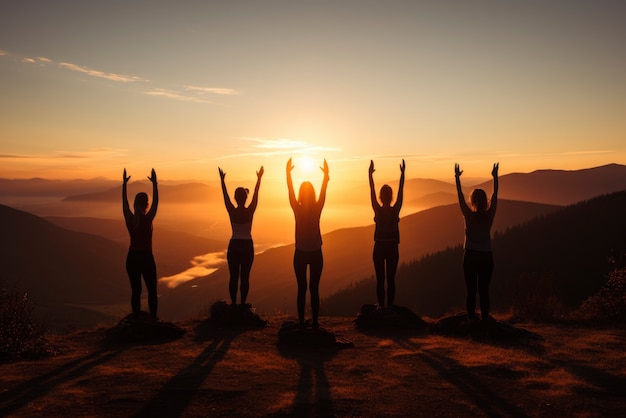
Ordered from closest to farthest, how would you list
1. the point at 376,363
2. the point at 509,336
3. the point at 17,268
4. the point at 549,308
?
the point at 376,363
the point at 509,336
the point at 549,308
the point at 17,268

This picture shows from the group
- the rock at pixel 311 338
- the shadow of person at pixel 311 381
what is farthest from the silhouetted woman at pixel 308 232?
the shadow of person at pixel 311 381

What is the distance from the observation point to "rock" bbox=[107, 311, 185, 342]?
983 cm

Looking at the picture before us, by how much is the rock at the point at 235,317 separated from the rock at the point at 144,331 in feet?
4.11

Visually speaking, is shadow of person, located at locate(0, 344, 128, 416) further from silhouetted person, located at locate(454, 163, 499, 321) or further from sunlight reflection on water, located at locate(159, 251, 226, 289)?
sunlight reflection on water, located at locate(159, 251, 226, 289)

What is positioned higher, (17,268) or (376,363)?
(376,363)

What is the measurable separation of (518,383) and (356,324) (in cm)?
468

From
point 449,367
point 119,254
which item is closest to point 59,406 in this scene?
point 449,367

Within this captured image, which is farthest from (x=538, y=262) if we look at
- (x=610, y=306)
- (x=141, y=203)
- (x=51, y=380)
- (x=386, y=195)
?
(x=51, y=380)

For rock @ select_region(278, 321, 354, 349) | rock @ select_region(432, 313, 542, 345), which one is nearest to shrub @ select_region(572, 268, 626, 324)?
rock @ select_region(432, 313, 542, 345)

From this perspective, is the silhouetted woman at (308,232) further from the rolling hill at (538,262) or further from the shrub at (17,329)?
the rolling hill at (538,262)

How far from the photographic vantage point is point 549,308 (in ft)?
41.8

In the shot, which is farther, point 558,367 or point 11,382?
point 558,367

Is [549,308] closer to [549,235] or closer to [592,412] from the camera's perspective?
[592,412]

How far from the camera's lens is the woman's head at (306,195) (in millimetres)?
9070
